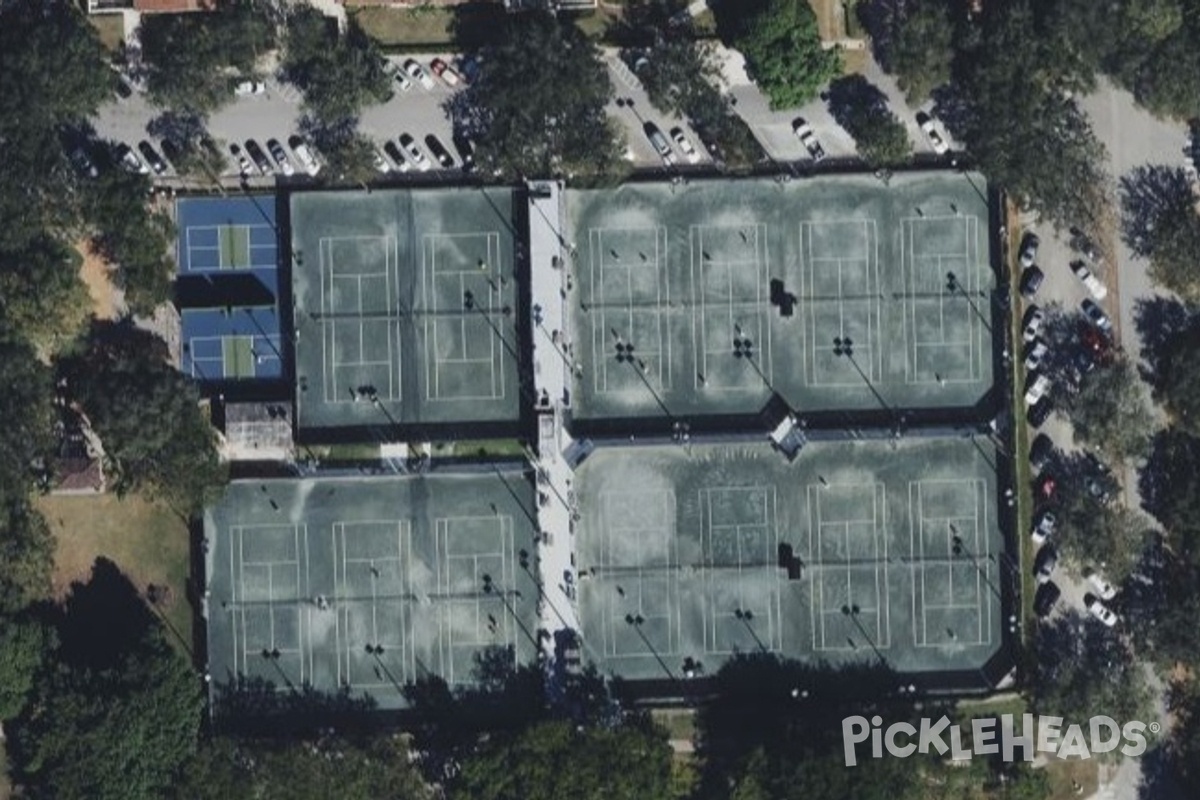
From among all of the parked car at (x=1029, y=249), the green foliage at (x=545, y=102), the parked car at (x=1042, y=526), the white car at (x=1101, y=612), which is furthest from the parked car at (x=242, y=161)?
the white car at (x=1101, y=612)

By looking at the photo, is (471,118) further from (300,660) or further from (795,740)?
(795,740)

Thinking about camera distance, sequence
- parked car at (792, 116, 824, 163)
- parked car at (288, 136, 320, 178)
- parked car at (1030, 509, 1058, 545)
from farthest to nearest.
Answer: parked car at (288, 136, 320, 178), parked car at (792, 116, 824, 163), parked car at (1030, 509, 1058, 545)

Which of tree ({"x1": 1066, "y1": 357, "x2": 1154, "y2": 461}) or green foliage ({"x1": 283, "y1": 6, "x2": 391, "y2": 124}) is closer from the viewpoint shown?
tree ({"x1": 1066, "y1": 357, "x2": 1154, "y2": 461})

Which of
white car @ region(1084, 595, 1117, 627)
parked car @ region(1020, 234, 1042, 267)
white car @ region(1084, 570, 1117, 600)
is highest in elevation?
parked car @ region(1020, 234, 1042, 267)

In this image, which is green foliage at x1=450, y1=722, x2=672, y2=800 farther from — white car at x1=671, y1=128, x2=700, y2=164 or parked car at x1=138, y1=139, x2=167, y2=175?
parked car at x1=138, y1=139, x2=167, y2=175

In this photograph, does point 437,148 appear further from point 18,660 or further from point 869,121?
point 18,660

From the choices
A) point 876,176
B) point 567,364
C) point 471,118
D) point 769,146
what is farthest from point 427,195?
point 876,176

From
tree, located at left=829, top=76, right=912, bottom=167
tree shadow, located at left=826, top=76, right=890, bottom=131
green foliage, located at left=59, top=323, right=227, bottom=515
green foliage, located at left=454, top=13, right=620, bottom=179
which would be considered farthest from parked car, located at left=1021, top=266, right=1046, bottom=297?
green foliage, located at left=59, top=323, right=227, bottom=515
